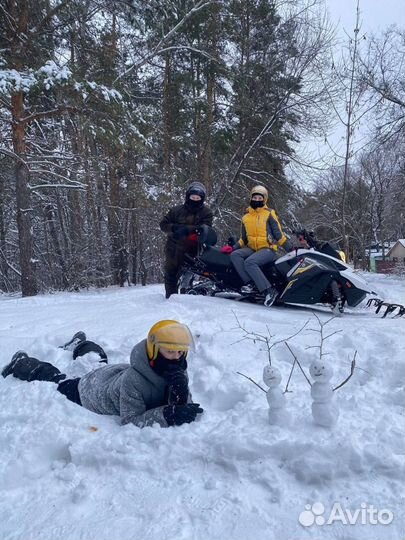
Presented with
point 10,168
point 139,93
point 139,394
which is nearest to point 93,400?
point 139,394

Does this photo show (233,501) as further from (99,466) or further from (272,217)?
(272,217)

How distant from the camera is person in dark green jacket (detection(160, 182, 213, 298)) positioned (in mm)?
6652

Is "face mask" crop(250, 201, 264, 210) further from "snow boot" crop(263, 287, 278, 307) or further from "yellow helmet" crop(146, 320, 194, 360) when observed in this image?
"yellow helmet" crop(146, 320, 194, 360)

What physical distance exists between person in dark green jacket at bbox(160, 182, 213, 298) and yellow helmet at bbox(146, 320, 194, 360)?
379 centimetres

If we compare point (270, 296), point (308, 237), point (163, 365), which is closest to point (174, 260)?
point (270, 296)

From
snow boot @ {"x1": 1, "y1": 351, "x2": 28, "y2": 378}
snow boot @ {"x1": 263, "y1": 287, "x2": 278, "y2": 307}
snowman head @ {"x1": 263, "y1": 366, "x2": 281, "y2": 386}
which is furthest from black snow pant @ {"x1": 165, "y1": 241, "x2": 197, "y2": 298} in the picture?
snowman head @ {"x1": 263, "y1": 366, "x2": 281, "y2": 386}

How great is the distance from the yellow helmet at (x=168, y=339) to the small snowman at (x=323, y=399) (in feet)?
2.80

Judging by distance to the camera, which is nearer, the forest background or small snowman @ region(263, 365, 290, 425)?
small snowman @ region(263, 365, 290, 425)

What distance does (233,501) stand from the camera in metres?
1.99

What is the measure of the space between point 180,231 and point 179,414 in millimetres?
4186

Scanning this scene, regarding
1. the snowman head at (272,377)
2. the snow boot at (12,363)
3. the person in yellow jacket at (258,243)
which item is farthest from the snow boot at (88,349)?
the person in yellow jacket at (258,243)

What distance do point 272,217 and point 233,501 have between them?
Answer: 4.44m

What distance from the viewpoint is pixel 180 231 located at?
21.8 ft

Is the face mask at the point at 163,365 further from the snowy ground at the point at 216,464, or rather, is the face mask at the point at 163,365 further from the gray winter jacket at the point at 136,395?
the snowy ground at the point at 216,464
